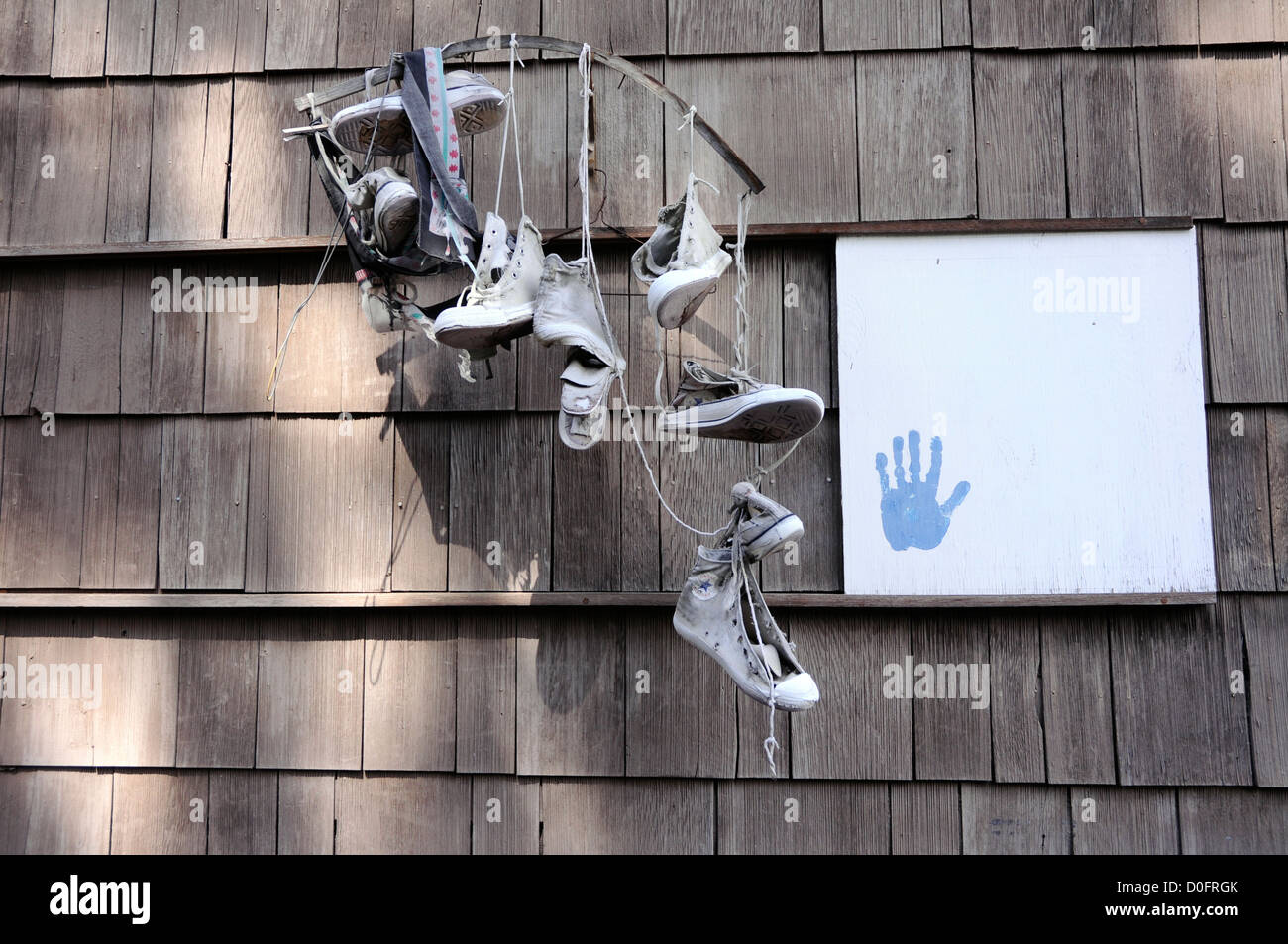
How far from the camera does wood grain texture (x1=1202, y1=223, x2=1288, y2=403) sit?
2.29 metres

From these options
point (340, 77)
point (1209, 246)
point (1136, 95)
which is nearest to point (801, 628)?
point (1209, 246)

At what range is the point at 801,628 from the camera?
2293mm

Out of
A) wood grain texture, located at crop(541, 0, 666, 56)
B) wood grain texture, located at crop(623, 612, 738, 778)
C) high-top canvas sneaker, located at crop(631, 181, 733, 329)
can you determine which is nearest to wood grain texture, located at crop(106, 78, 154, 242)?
wood grain texture, located at crop(541, 0, 666, 56)

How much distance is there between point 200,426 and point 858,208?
6.17 ft

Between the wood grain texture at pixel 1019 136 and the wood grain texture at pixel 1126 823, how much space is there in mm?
1518

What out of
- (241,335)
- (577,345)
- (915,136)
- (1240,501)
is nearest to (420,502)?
(241,335)

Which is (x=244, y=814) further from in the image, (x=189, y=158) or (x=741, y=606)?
(x=189, y=158)

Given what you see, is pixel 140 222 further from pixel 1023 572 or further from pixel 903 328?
pixel 1023 572

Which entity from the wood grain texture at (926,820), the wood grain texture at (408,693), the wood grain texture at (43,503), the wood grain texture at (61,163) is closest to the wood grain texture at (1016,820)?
the wood grain texture at (926,820)

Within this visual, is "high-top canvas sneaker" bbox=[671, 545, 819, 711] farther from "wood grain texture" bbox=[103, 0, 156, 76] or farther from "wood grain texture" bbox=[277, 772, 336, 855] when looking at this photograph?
"wood grain texture" bbox=[103, 0, 156, 76]

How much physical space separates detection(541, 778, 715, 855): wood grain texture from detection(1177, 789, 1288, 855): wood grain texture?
120 centimetres

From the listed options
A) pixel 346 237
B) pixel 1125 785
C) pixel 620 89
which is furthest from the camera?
pixel 620 89

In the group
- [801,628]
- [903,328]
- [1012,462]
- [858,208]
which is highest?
[858,208]

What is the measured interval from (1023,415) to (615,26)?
1510mm
